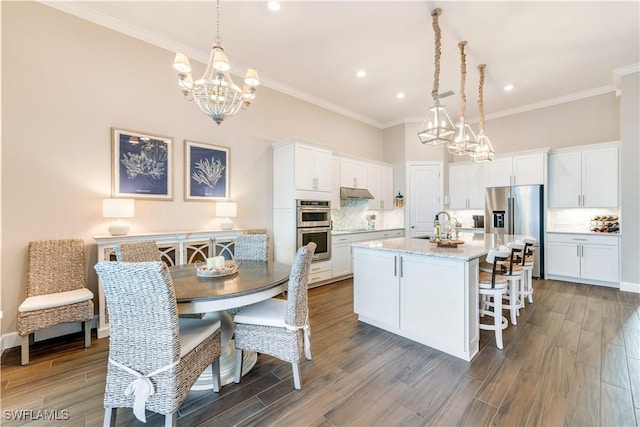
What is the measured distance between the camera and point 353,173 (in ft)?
18.8

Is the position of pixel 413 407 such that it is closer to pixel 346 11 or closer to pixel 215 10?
pixel 346 11

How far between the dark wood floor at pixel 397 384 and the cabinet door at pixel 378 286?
0.71 ft

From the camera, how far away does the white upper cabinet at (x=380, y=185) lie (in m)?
6.16

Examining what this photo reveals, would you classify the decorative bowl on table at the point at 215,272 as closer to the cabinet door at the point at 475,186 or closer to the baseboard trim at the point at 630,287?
the cabinet door at the point at 475,186

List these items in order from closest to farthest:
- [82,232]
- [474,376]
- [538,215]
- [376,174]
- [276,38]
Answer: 1. [474,376]
2. [82,232]
3. [276,38]
4. [538,215]
5. [376,174]

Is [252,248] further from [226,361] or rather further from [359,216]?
[359,216]

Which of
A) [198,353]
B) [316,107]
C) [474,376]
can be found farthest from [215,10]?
[474,376]

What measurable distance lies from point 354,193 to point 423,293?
10.5 feet

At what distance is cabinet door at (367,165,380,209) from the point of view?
611cm

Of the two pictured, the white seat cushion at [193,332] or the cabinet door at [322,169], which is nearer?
the white seat cushion at [193,332]

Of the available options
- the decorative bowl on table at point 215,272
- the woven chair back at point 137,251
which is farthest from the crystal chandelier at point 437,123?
the woven chair back at point 137,251

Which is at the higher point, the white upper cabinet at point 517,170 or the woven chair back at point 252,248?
the white upper cabinet at point 517,170

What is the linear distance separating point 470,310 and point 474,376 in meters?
0.52

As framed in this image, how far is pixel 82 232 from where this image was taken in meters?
2.99
